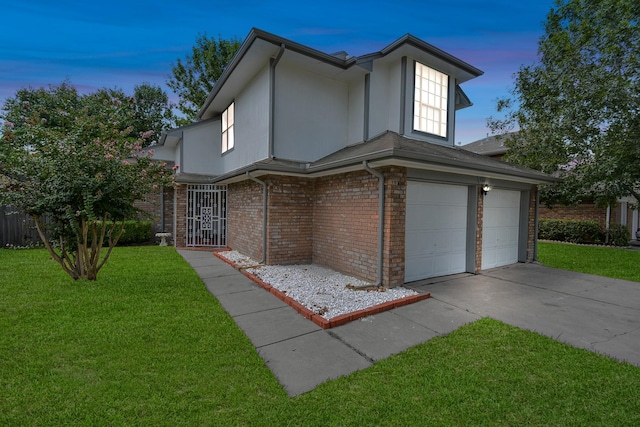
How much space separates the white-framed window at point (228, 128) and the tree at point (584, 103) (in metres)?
11.1

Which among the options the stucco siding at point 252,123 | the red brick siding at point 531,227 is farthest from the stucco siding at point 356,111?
the red brick siding at point 531,227

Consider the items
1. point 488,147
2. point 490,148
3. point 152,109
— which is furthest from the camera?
point 152,109

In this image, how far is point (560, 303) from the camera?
534 centimetres

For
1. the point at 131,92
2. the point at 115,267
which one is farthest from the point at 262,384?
the point at 131,92

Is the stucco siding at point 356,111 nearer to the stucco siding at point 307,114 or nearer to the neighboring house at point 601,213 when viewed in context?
the stucco siding at point 307,114

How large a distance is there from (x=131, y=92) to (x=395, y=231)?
26.3 meters

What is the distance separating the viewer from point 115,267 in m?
7.69

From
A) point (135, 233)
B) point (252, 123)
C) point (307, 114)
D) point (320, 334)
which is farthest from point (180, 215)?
point (320, 334)

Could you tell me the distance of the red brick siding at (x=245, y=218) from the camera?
27.8 ft

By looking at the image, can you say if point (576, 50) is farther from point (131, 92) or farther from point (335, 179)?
point (131, 92)

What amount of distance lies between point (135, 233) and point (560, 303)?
43.3 feet

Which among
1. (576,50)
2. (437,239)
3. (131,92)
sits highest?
(131,92)

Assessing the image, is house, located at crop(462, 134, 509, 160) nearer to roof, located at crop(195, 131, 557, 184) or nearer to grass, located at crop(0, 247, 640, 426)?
roof, located at crop(195, 131, 557, 184)

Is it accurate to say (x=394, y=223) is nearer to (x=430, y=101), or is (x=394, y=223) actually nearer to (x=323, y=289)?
(x=323, y=289)
